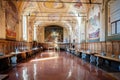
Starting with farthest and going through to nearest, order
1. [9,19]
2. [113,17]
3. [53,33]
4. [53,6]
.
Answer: [53,33], [53,6], [9,19], [113,17]

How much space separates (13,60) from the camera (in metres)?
12.9

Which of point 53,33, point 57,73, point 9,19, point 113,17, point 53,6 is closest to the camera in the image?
point 57,73

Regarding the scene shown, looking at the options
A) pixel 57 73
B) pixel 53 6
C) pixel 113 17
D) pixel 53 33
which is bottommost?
pixel 57 73

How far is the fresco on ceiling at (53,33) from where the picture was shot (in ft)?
135

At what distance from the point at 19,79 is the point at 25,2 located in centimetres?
1322

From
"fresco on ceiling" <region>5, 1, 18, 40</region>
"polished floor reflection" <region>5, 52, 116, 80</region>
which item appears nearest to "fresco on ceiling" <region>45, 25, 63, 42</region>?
→ "fresco on ceiling" <region>5, 1, 18, 40</region>

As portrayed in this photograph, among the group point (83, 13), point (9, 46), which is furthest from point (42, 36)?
point (9, 46)

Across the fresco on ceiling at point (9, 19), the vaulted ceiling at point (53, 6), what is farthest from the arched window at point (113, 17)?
the fresco on ceiling at point (9, 19)

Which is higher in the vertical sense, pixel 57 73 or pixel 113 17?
pixel 113 17

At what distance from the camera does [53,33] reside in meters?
41.3

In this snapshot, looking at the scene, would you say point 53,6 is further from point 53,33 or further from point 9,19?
point 53,33

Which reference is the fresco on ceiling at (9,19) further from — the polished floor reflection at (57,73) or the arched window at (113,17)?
the arched window at (113,17)

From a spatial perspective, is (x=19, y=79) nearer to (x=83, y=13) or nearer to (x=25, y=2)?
(x=25, y=2)

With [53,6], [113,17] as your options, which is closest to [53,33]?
[53,6]
